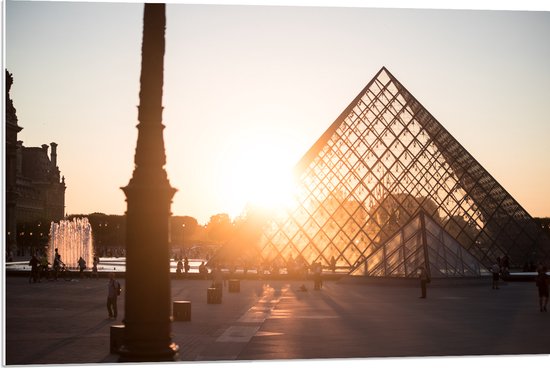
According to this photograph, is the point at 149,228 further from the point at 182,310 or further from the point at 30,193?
the point at 30,193

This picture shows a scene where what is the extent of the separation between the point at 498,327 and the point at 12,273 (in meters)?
30.9

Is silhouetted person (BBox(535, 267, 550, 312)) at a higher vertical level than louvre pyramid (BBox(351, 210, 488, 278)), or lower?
lower

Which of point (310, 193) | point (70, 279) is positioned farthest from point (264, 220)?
point (70, 279)

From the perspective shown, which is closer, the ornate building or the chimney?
the ornate building

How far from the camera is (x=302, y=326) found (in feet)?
56.9

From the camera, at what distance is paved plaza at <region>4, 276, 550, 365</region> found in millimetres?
13562

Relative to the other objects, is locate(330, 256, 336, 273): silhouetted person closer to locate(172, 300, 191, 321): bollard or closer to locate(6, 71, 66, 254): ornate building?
locate(172, 300, 191, 321): bollard

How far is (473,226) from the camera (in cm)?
4616

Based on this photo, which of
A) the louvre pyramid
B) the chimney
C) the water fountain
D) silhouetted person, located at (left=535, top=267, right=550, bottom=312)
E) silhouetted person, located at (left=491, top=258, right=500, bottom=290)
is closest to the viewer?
silhouetted person, located at (left=535, top=267, right=550, bottom=312)

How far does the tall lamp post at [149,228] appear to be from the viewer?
27.2 ft

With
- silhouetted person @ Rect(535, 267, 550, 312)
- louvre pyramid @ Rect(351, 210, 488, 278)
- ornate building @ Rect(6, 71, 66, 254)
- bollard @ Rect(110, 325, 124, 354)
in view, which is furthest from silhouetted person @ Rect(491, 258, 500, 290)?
ornate building @ Rect(6, 71, 66, 254)

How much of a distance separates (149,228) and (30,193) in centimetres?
10177

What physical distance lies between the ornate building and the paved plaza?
4777cm

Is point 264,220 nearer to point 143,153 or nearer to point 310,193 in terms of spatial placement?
point 310,193
